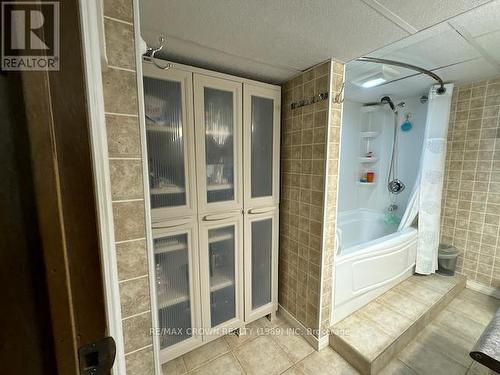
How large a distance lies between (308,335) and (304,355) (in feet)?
0.47

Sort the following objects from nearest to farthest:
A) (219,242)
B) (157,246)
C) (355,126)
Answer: (157,246) < (219,242) < (355,126)

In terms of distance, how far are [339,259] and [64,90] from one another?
1.82m

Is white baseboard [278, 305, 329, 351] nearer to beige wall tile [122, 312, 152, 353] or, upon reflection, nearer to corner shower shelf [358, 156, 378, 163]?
beige wall tile [122, 312, 152, 353]

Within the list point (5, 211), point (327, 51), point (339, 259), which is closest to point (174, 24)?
point (327, 51)

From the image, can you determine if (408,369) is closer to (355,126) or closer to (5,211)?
(5,211)

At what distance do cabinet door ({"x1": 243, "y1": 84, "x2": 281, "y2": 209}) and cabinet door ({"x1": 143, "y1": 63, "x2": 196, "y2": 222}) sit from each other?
0.44 meters

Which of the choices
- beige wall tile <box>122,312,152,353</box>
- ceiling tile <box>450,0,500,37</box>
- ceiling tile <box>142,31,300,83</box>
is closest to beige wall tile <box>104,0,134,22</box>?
ceiling tile <box>142,31,300,83</box>

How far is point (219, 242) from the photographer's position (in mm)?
1608

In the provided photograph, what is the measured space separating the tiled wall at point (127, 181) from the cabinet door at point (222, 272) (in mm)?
793

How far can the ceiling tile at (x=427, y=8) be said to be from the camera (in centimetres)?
88

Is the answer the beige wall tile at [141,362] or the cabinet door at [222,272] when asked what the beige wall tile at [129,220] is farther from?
the cabinet door at [222,272]

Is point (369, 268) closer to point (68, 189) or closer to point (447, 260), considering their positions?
point (447, 260)

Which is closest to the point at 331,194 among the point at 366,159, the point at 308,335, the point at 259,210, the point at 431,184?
the point at 259,210

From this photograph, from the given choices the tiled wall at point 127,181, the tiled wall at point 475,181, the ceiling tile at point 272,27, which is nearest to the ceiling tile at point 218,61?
the ceiling tile at point 272,27
